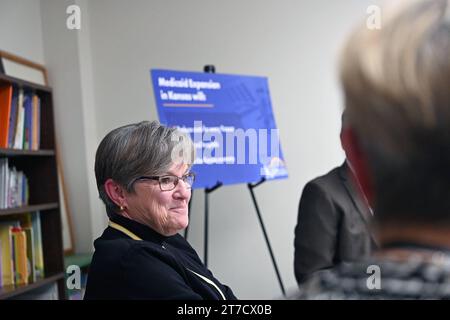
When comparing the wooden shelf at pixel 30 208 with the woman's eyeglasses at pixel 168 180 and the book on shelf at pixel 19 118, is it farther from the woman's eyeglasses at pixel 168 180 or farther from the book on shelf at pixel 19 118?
the woman's eyeglasses at pixel 168 180

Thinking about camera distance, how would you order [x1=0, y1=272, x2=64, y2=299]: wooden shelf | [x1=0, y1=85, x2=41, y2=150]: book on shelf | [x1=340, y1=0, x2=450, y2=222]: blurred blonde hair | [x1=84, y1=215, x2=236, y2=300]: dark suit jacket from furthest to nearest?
[x1=0, y1=85, x2=41, y2=150]: book on shelf < [x1=0, y1=272, x2=64, y2=299]: wooden shelf < [x1=84, y1=215, x2=236, y2=300]: dark suit jacket < [x1=340, y1=0, x2=450, y2=222]: blurred blonde hair

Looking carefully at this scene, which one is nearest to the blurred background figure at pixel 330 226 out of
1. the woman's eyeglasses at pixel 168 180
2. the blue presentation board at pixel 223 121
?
the woman's eyeglasses at pixel 168 180

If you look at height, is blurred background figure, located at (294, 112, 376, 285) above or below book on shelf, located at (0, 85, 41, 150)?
below

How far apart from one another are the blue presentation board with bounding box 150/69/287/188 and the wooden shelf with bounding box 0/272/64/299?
0.81 m

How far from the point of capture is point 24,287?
2.00 meters

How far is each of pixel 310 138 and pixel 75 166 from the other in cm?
138

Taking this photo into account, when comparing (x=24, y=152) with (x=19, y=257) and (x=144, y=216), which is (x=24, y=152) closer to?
(x=19, y=257)

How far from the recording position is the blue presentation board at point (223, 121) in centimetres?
210

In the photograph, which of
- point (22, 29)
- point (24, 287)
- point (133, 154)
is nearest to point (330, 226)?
point (133, 154)

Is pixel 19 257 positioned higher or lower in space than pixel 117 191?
lower

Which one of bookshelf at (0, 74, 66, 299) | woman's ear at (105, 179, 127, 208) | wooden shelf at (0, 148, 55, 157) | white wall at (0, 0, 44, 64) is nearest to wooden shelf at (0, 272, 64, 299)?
bookshelf at (0, 74, 66, 299)

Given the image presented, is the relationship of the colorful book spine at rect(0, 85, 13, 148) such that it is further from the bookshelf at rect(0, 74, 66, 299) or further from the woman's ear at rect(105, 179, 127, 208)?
the woman's ear at rect(105, 179, 127, 208)

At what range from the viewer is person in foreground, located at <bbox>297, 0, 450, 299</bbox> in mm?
337

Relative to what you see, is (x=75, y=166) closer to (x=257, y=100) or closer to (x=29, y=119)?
(x=29, y=119)
